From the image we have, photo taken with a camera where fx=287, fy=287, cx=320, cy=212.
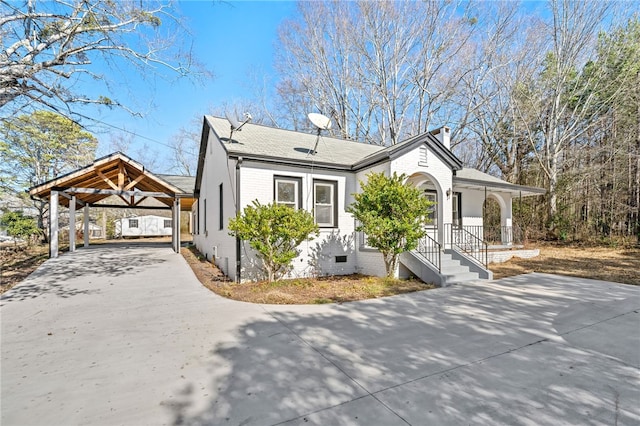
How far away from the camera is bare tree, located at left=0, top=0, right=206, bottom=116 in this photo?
6055 mm

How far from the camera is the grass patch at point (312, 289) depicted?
6.45m

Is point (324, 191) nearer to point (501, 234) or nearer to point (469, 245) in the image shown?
point (469, 245)

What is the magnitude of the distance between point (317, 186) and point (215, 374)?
7078 millimetres

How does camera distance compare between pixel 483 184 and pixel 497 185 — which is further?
pixel 497 185

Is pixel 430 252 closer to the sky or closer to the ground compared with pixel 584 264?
closer to the sky

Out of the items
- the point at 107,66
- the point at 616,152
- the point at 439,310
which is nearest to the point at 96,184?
the point at 107,66

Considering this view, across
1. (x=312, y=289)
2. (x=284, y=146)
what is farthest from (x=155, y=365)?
(x=284, y=146)

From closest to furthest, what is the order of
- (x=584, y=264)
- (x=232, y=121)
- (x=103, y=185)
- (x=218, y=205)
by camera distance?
1. (x=232, y=121)
2. (x=218, y=205)
3. (x=584, y=264)
4. (x=103, y=185)

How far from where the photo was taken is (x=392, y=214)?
8102 mm

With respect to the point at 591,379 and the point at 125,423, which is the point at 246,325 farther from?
the point at 591,379

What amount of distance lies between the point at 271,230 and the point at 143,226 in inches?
1244

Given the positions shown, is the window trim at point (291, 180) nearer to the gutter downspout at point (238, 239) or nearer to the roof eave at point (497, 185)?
the gutter downspout at point (238, 239)

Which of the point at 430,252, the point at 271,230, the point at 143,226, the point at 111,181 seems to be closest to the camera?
the point at 271,230

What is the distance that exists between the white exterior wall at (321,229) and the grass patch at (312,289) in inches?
19.1
